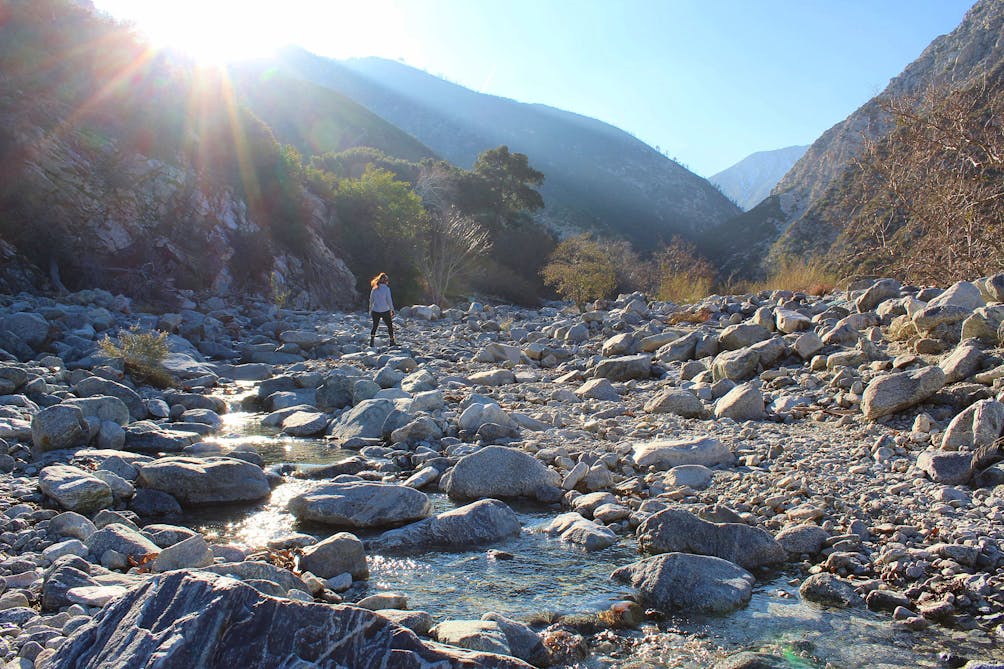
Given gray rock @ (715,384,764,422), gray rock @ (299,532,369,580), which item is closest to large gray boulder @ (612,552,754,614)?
gray rock @ (299,532,369,580)

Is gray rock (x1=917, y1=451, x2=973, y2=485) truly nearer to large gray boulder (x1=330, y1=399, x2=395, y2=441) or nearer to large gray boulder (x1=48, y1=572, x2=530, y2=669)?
large gray boulder (x1=48, y1=572, x2=530, y2=669)

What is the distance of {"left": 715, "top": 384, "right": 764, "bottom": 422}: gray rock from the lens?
269 inches

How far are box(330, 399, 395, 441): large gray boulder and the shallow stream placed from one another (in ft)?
7.24

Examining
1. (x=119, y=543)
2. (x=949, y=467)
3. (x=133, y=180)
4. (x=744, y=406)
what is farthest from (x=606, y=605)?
(x=133, y=180)

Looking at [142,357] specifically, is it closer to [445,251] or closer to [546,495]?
[546,495]

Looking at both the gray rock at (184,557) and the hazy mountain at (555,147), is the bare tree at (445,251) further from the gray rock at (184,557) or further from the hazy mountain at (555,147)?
the hazy mountain at (555,147)

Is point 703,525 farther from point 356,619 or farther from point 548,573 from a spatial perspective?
point 356,619

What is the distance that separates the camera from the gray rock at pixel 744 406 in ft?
22.4

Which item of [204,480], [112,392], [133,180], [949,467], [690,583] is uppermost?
[133,180]

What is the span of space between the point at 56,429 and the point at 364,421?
2745 millimetres

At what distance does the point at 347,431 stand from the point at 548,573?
3723mm

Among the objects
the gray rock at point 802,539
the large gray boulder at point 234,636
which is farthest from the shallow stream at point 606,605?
the large gray boulder at point 234,636

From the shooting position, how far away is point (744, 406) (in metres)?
6.87

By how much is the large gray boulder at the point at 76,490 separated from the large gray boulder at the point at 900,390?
19.9ft
